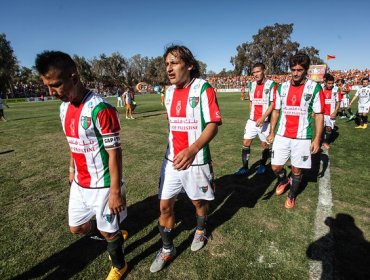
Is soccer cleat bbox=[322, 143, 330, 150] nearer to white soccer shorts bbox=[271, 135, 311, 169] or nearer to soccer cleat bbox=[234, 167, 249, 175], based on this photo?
soccer cleat bbox=[234, 167, 249, 175]

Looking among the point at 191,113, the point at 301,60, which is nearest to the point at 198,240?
the point at 191,113

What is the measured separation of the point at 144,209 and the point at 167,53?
8.95 ft

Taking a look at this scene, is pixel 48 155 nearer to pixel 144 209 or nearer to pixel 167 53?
pixel 144 209

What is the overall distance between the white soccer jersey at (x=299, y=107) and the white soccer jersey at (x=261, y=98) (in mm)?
1448

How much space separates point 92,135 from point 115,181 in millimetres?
506

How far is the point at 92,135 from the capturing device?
2.42m

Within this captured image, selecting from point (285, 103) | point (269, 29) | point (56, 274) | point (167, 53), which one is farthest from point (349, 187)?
point (269, 29)

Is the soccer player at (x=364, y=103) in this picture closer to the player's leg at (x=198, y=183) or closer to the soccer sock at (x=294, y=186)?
the soccer sock at (x=294, y=186)

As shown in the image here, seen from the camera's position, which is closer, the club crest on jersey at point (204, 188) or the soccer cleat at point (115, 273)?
the soccer cleat at point (115, 273)

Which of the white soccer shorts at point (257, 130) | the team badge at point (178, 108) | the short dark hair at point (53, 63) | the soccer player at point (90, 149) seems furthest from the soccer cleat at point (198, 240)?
the white soccer shorts at point (257, 130)

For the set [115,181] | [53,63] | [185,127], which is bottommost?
[115,181]

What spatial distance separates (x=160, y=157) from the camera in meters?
7.29

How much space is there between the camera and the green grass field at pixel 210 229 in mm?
2910

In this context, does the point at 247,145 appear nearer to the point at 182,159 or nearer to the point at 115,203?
the point at 182,159
